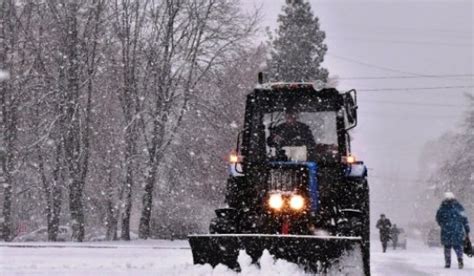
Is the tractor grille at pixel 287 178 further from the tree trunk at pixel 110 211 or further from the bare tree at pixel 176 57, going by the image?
the tree trunk at pixel 110 211

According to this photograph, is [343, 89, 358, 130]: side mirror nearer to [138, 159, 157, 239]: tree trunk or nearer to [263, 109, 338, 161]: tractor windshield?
[263, 109, 338, 161]: tractor windshield

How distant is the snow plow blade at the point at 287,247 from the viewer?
7.66m

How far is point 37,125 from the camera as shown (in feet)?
84.5

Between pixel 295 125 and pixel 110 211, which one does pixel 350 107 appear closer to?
pixel 295 125

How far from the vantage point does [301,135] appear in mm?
9766

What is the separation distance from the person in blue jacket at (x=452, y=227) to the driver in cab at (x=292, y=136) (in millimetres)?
5120

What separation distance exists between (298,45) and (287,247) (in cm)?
3372

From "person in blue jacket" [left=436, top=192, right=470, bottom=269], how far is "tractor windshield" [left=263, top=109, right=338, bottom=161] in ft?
16.1

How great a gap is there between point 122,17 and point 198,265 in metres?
20.5

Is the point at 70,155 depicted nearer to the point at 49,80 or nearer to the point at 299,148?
the point at 49,80

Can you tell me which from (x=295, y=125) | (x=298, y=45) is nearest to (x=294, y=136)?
(x=295, y=125)

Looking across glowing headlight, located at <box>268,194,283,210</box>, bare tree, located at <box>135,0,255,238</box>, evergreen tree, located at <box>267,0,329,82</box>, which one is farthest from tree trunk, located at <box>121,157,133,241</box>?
glowing headlight, located at <box>268,194,283,210</box>

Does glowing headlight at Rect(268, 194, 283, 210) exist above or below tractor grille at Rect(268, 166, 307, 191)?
below

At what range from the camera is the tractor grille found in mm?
9227
